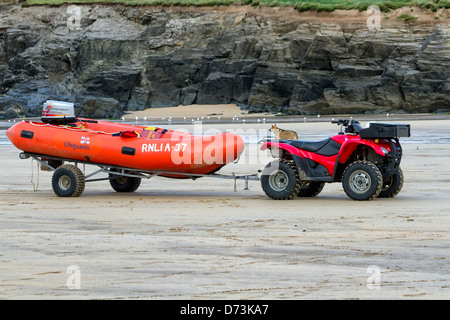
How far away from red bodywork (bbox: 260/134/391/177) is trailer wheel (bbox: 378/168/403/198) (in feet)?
1.86

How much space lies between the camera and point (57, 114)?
45.5 feet

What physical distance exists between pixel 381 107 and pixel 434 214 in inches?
1630

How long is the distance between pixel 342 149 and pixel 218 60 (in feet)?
162

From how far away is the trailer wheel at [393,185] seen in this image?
1184 cm

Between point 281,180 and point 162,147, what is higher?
point 162,147

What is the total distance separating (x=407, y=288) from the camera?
6340 millimetres

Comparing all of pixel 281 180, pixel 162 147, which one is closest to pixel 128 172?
pixel 162 147

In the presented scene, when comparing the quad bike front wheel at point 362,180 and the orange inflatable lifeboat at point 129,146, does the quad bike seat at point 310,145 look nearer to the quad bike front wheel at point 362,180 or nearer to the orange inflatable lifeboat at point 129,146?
the quad bike front wheel at point 362,180

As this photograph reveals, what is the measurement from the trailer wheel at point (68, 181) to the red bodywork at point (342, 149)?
339 centimetres

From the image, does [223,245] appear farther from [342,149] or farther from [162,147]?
[162,147]

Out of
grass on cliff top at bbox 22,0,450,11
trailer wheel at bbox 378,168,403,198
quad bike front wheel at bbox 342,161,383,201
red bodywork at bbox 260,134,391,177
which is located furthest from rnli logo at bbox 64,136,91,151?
grass on cliff top at bbox 22,0,450,11

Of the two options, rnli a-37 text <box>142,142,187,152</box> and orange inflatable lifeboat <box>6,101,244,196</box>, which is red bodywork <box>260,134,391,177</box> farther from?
rnli a-37 text <box>142,142,187,152</box>

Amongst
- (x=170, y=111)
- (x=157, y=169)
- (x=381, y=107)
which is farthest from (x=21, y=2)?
(x=157, y=169)

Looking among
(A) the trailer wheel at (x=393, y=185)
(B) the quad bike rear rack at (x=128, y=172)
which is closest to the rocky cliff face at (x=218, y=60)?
(B) the quad bike rear rack at (x=128, y=172)
